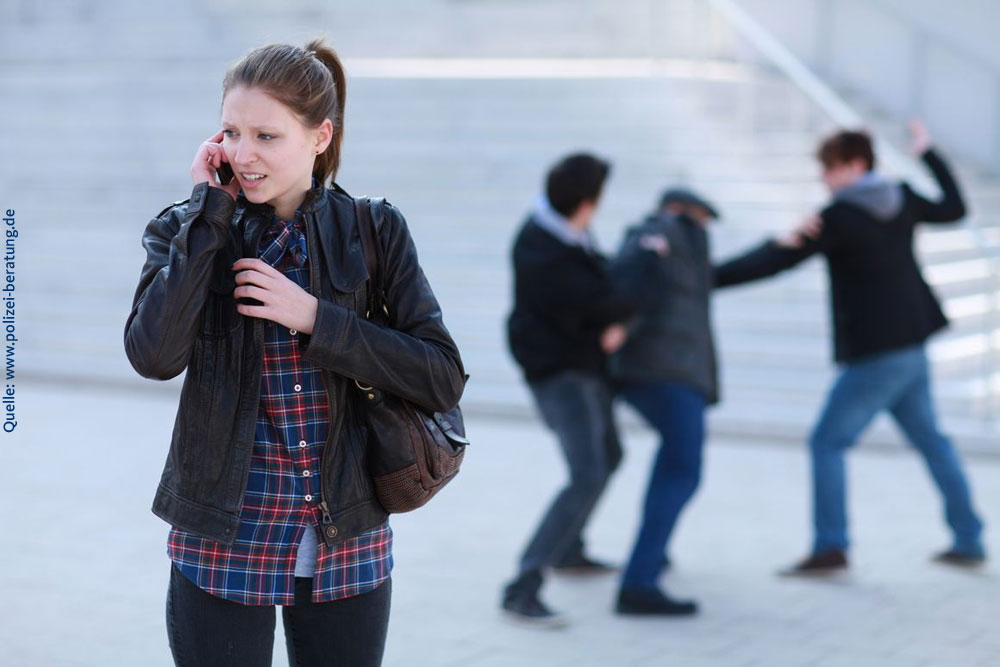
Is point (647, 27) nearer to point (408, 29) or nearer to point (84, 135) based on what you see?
point (408, 29)

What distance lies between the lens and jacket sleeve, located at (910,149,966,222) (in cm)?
578

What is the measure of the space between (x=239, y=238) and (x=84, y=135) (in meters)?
11.5

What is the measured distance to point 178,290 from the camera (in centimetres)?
Answer: 206

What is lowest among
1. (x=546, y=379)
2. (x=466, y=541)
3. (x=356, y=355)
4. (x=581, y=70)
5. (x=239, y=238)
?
(x=466, y=541)

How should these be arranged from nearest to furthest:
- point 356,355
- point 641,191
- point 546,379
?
point 356,355 → point 546,379 → point 641,191

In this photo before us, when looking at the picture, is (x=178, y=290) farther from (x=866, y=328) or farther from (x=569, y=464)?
(x=866, y=328)

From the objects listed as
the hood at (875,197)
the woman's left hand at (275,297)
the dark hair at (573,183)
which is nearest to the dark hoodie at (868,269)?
the hood at (875,197)

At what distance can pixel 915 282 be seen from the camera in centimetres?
562

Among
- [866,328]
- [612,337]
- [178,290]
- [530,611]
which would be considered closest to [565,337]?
[612,337]

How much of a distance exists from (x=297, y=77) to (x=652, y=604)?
3241 millimetres

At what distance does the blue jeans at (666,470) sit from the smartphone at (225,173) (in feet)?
9.82

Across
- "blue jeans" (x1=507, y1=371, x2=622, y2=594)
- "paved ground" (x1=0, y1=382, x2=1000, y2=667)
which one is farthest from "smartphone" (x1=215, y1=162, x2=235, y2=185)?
"blue jeans" (x1=507, y1=371, x2=622, y2=594)

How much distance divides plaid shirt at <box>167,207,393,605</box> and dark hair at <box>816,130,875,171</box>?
12.7 ft

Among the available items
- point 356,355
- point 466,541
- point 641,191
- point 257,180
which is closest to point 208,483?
point 356,355
